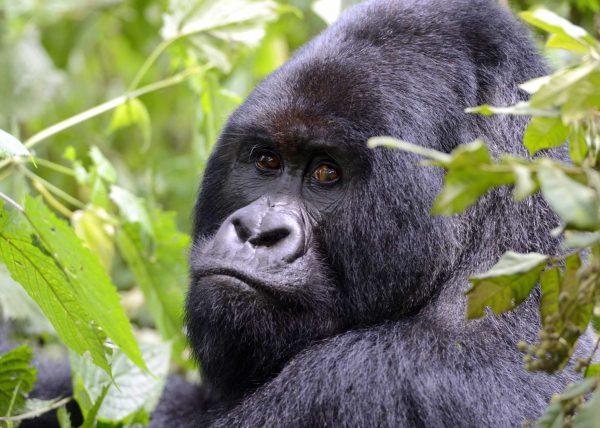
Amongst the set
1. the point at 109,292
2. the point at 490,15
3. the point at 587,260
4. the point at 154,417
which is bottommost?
the point at 154,417

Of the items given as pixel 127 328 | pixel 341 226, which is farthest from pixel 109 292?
pixel 341 226

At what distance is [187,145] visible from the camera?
25.4 ft

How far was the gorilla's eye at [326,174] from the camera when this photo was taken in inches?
115

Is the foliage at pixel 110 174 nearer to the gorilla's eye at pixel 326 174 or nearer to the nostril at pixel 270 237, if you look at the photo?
the nostril at pixel 270 237

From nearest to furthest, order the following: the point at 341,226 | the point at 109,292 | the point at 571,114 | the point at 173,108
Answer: the point at 571,114 < the point at 109,292 < the point at 341,226 < the point at 173,108

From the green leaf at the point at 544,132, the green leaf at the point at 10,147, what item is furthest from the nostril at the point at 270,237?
the green leaf at the point at 544,132

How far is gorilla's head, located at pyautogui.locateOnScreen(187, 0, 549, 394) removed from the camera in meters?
2.73

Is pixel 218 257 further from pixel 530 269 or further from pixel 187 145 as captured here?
pixel 187 145

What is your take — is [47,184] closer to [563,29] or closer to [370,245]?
[370,245]

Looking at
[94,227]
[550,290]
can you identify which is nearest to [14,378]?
[94,227]

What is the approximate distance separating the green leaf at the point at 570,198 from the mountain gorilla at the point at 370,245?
931 mm

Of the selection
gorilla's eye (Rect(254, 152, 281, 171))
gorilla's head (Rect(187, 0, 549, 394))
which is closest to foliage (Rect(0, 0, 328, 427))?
gorilla's head (Rect(187, 0, 549, 394))

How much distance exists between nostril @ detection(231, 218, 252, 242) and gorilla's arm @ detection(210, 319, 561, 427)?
1.37ft

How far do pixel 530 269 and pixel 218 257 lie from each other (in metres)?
1.16
